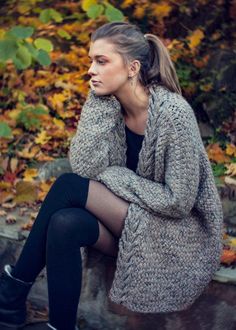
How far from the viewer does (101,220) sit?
3.13 meters

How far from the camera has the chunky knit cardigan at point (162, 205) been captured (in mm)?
3029

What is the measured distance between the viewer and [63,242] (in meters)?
2.96

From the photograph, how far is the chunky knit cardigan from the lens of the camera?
3.03 metres

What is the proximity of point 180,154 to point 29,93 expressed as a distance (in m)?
2.49

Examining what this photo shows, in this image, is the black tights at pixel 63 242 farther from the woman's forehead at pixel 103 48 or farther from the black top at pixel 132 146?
the woman's forehead at pixel 103 48

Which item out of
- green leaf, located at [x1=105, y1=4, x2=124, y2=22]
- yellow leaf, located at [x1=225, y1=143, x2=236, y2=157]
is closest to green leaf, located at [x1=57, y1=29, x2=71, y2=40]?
green leaf, located at [x1=105, y1=4, x2=124, y2=22]

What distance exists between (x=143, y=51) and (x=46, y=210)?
0.85 meters

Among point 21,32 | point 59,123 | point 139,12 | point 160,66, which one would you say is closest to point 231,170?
point 160,66

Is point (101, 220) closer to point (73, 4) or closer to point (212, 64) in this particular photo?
point (212, 64)

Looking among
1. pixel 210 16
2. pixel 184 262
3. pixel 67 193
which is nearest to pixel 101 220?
pixel 67 193

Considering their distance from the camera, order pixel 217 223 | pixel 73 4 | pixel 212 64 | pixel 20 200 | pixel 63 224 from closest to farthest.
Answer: pixel 63 224, pixel 217 223, pixel 20 200, pixel 212 64, pixel 73 4

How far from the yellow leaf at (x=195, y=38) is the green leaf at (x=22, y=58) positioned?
1.51 metres

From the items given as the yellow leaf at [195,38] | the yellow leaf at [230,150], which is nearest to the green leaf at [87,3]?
the yellow leaf at [195,38]

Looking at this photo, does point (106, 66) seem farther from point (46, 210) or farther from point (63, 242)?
point (63, 242)
